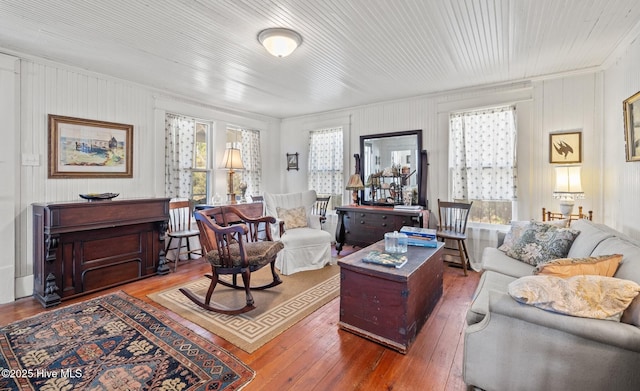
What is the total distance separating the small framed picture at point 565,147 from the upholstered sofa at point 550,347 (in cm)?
214

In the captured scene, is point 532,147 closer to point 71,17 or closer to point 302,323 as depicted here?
point 302,323

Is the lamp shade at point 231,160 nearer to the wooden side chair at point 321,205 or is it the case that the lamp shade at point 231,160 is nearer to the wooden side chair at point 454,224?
the wooden side chair at point 321,205

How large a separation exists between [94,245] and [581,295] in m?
4.10

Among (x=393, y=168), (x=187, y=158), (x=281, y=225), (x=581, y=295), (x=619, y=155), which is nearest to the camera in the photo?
(x=581, y=295)

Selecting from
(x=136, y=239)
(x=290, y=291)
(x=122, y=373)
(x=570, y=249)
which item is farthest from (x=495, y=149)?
(x=136, y=239)

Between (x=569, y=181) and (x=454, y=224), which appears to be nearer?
(x=569, y=181)

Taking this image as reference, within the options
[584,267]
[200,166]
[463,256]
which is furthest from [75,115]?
[463,256]

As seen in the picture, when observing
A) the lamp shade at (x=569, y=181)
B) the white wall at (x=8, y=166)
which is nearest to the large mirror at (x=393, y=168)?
the lamp shade at (x=569, y=181)

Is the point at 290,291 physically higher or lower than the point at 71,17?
lower

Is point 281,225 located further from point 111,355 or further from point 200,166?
point 111,355

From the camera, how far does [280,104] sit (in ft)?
16.2

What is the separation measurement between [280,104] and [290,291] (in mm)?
3192

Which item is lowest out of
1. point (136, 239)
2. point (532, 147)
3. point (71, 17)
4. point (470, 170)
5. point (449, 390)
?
point (449, 390)

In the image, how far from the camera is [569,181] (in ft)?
10.5
